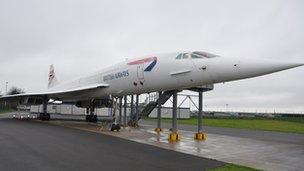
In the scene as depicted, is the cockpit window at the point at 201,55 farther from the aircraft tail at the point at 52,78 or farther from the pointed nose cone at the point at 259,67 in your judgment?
the aircraft tail at the point at 52,78

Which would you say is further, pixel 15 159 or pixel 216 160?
pixel 216 160

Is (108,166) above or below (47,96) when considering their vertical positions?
below

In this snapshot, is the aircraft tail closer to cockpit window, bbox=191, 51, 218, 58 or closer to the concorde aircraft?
the concorde aircraft

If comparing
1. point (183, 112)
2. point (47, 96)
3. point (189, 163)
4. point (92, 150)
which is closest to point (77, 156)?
point (92, 150)

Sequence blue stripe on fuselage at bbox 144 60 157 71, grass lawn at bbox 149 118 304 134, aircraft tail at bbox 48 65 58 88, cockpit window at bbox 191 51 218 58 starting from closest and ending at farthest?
cockpit window at bbox 191 51 218 58
blue stripe on fuselage at bbox 144 60 157 71
grass lawn at bbox 149 118 304 134
aircraft tail at bbox 48 65 58 88

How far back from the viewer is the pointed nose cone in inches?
450

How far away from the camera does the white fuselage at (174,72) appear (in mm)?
12243

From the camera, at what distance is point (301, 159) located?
34.7 feet

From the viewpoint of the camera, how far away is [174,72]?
14.8 meters

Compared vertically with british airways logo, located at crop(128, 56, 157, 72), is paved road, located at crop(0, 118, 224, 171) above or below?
below

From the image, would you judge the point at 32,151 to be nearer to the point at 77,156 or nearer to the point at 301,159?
the point at 77,156

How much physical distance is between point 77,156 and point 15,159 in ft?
5.04

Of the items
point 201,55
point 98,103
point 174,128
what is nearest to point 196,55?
point 201,55

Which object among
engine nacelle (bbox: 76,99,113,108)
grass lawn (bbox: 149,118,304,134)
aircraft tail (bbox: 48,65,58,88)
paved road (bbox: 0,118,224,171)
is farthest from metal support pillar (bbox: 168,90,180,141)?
aircraft tail (bbox: 48,65,58,88)
